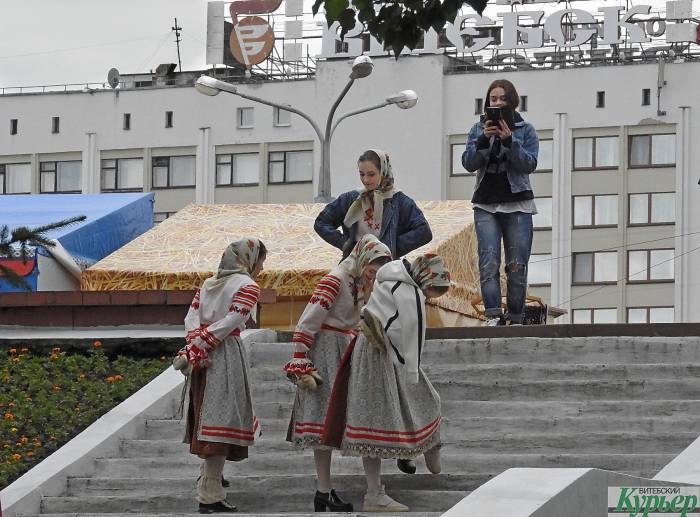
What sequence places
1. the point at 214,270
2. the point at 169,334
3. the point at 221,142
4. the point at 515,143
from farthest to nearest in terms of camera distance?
the point at 221,142, the point at 214,270, the point at 169,334, the point at 515,143

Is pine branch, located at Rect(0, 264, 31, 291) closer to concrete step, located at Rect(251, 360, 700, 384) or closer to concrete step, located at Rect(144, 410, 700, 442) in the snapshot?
concrete step, located at Rect(144, 410, 700, 442)

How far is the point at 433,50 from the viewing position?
7188cm

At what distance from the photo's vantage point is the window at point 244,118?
75625mm

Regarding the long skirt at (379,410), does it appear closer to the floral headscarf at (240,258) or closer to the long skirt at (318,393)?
the long skirt at (318,393)

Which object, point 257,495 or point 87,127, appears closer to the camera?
point 257,495

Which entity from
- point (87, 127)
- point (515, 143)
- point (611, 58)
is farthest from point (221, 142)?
point (515, 143)

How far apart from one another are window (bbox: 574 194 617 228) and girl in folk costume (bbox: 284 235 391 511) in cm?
6084

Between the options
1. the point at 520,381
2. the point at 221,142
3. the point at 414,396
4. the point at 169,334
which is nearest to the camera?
the point at 414,396

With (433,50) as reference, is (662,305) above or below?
below

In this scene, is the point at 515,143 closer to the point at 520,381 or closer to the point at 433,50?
the point at 520,381

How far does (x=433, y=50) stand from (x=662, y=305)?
1251 centimetres

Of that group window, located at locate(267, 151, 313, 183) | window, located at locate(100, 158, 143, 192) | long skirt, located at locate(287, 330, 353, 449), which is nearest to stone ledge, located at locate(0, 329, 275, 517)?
long skirt, located at locate(287, 330, 353, 449)

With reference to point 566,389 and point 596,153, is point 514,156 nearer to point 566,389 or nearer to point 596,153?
point 566,389

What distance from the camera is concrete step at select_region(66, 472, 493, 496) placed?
37.0 ft
